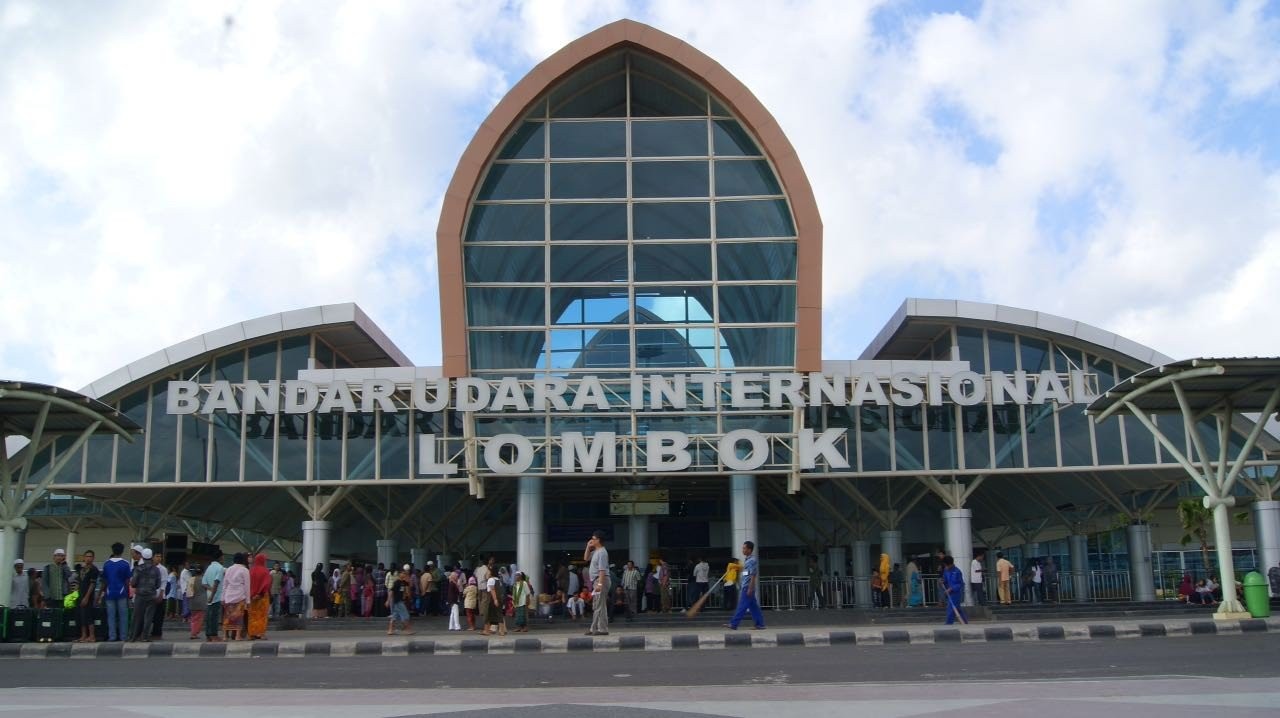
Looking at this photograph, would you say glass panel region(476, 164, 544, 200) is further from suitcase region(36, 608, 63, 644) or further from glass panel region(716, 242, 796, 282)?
suitcase region(36, 608, 63, 644)

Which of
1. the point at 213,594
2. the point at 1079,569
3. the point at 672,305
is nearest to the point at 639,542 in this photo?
the point at 672,305

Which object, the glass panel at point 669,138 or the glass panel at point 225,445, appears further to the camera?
the glass panel at point 669,138

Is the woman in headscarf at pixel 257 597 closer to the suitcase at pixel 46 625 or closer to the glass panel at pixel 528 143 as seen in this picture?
the suitcase at pixel 46 625

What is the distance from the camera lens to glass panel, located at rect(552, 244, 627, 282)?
3008cm

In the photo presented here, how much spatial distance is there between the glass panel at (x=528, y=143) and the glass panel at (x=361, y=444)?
7543 mm

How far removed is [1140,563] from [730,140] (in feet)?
55.1

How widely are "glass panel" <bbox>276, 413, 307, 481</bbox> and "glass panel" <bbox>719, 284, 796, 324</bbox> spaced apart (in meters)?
11.0

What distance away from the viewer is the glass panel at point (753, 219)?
29.9m


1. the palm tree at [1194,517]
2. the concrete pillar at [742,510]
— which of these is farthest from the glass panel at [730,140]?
the palm tree at [1194,517]

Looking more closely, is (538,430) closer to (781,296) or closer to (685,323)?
(685,323)

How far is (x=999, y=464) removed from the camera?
2988 centimetres

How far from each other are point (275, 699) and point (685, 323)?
62.7 feet

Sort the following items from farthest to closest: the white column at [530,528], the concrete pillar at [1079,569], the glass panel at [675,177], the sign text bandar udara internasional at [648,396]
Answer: the concrete pillar at [1079,569] < the glass panel at [675,177] < the white column at [530,528] < the sign text bandar udara internasional at [648,396]

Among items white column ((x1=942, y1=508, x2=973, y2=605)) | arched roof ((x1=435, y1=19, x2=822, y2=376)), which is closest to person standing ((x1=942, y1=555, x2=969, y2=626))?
white column ((x1=942, y1=508, x2=973, y2=605))
